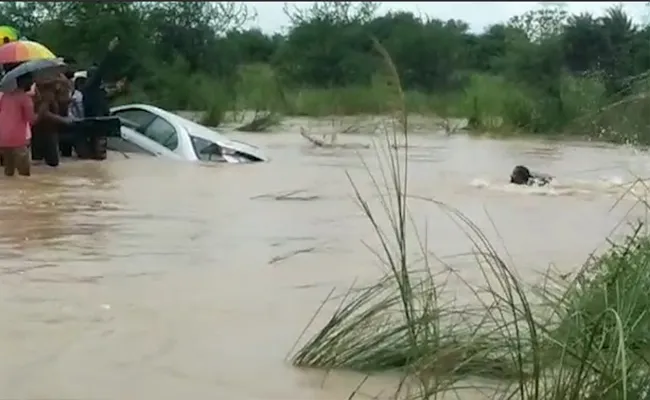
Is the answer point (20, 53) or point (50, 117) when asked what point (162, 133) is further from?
point (20, 53)

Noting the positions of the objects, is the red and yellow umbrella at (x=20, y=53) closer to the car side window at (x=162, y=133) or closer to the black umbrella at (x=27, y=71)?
the black umbrella at (x=27, y=71)

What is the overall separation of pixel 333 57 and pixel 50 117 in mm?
29521

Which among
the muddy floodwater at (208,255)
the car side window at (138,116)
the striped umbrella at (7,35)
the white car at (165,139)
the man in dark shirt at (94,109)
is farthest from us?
the striped umbrella at (7,35)

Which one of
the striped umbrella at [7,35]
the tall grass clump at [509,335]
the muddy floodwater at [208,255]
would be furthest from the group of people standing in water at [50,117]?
the tall grass clump at [509,335]

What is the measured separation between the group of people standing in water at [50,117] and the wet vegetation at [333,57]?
22.1 feet

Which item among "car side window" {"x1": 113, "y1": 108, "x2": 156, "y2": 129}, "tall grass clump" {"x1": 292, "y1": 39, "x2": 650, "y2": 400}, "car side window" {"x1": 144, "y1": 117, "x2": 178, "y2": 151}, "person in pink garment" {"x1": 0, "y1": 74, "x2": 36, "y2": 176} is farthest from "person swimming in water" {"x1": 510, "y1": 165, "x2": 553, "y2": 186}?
"tall grass clump" {"x1": 292, "y1": 39, "x2": 650, "y2": 400}

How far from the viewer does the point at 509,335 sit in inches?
214

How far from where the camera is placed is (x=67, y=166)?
53.2 feet

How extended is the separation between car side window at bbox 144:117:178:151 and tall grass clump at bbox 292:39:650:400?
1070 centimetres

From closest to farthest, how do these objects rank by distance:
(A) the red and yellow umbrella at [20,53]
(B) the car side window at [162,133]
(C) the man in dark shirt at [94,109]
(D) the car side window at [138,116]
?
(A) the red and yellow umbrella at [20,53], (C) the man in dark shirt at [94,109], (B) the car side window at [162,133], (D) the car side window at [138,116]

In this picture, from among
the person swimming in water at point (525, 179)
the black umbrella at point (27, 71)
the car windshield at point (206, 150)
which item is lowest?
the person swimming in water at point (525, 179)

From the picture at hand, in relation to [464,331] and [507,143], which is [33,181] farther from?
[507,143]

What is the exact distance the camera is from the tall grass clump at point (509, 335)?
196 inches

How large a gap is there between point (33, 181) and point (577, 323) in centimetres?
1006
